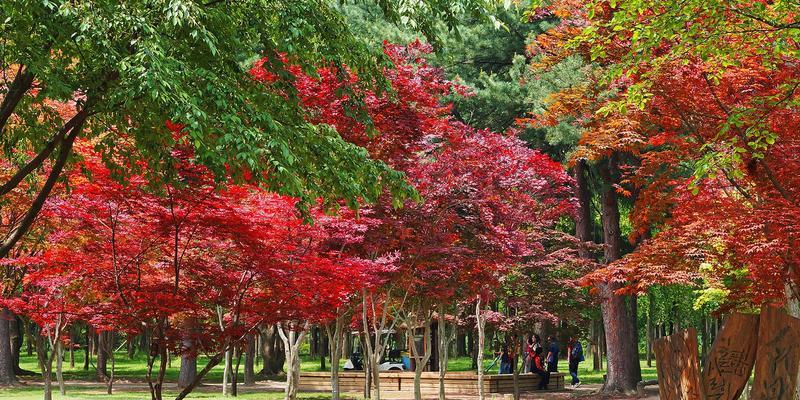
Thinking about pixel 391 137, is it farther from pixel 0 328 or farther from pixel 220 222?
pixel 0 328

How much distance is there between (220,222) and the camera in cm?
1087

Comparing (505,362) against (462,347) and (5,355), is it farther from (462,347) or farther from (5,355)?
(462,347)

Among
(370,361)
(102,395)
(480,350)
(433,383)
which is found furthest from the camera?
(433,383)

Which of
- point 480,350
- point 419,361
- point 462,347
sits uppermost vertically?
point 480,350

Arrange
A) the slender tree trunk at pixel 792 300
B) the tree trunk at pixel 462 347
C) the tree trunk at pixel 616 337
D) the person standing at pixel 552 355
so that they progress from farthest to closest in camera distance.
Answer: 1. the tree trunk at pixel 462 347
2. the person standing at pixel 552 355
3. the tree trunk at pixel 616 337
4. the slender tree trunk at pixel 792 300

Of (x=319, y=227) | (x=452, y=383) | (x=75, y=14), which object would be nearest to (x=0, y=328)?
(x=452, y=383)

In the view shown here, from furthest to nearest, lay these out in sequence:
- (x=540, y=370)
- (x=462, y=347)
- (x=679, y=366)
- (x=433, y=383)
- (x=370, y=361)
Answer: (x=462, y=347), (x=540, y=370), (x=433, y=383), (x=370, y=361), (x=679, y=366)

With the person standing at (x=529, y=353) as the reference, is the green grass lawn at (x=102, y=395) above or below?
below

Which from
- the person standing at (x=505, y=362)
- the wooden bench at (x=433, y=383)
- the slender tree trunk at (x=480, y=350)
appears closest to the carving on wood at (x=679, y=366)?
the slender tree trunk at (x=480, y=350)

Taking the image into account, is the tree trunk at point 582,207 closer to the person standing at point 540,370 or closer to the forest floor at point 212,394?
the person standing at point 540,370

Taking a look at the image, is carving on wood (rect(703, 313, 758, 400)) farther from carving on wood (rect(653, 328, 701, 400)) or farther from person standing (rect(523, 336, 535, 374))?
person standing (rect(523, 336, 535, 374))

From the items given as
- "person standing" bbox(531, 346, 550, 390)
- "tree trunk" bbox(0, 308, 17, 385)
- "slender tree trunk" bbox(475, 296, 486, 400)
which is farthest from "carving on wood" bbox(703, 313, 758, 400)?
"tree trunk" bbox(0, 308, 17, 385)

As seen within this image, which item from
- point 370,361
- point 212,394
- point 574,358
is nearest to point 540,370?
point 574,358

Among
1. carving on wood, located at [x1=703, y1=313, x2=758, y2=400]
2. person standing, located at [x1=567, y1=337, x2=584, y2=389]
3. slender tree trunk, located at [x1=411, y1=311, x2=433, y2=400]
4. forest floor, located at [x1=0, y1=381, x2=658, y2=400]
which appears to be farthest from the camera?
person standing, located at [x1=567, y1=337, x2=584, y2=389]
